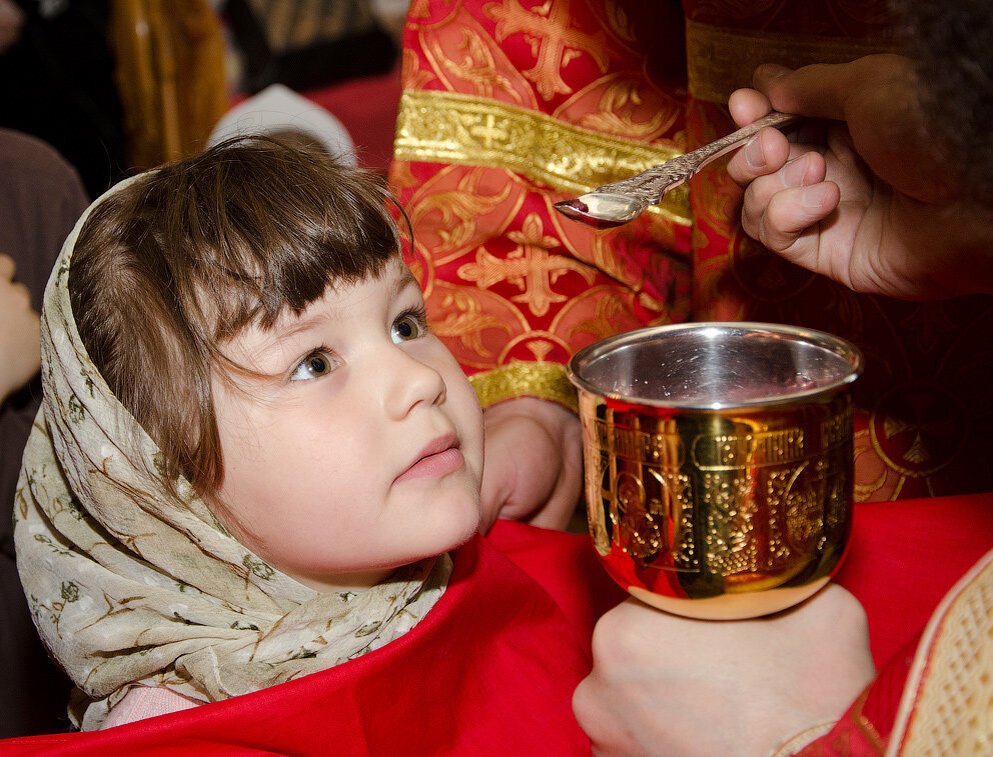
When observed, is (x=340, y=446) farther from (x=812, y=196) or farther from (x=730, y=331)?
Answer: (x=812, y=196)

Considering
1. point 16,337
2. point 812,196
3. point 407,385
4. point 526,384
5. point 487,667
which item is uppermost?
point 812,196

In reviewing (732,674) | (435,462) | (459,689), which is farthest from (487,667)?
(732,674)

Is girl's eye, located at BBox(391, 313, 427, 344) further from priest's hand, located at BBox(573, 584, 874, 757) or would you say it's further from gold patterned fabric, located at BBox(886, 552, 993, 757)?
gold patterned fabric, located at BBox(886, 552, 993, 757)

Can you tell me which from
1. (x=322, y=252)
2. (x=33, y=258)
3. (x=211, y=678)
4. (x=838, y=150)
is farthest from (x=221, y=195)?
(x=33, y=258)

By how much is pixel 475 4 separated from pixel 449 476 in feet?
2.45

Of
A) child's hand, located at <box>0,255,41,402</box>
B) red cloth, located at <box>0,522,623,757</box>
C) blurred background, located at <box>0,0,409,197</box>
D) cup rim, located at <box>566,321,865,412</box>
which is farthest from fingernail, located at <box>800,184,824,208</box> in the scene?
blurred background, located at <box>0,0,409,197</box>

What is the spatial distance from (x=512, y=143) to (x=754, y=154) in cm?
53

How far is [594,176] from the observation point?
1.30 metres

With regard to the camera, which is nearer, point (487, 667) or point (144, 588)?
point (144, 588)

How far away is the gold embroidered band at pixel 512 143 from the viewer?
1296 millimetres

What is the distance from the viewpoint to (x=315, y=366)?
814 millimetres

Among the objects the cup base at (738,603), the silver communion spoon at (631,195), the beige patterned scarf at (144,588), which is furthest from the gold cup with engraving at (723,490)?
the beige patterned scarf at (144,588)

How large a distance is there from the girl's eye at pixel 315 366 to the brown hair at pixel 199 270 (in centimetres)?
4

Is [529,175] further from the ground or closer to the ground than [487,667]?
further from the ground
